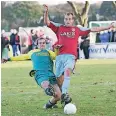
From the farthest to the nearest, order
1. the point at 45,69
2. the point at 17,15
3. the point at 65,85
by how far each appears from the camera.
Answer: the point at 17,15
the point at 45,69
the point at 65,85

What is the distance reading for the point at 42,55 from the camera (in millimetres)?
9375

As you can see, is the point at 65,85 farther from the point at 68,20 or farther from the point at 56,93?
the point at 68,20

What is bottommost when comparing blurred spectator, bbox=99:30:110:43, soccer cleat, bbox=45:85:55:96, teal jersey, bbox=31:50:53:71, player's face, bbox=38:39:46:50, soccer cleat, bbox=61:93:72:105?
blurred spectator, bbox=99:30:110:43

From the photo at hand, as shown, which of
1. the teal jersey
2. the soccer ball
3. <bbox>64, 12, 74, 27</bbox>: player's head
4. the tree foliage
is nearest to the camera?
the soccer ball

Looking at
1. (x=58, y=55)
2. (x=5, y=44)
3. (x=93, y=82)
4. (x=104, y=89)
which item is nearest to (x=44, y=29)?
(x=5, y=44)

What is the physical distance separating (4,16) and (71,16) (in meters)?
45.6

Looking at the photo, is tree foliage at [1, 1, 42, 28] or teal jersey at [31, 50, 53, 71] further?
tree foliage at [1, 1, 42, 28]

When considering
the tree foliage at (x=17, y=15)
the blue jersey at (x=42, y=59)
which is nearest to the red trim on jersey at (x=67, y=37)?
the blue jersey at (x=42, y=59)

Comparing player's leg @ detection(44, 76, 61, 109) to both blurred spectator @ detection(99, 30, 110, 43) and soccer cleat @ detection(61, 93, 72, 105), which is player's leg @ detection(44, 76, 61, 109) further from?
blurred spectator @ detection(99, 30, 110, 43)

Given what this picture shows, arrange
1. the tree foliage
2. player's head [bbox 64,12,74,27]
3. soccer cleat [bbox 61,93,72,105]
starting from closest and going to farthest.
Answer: soccer cleat [bbox 61,93,72,105] < player's head [bbox 64,12,74,27] < the tree foliage

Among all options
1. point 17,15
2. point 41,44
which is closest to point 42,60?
point 41,44

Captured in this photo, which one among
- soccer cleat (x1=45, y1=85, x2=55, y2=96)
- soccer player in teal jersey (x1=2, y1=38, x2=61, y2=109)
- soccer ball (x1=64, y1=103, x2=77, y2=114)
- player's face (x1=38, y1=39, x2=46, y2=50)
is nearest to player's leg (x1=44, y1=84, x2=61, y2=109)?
soccer player in teal jersey (x1=2, y1=38, x2=61, y2=109)

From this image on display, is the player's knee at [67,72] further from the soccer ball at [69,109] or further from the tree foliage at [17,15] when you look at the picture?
the tree foliage at [17,15]

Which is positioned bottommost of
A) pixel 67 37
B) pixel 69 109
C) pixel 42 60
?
pixel 69 109
